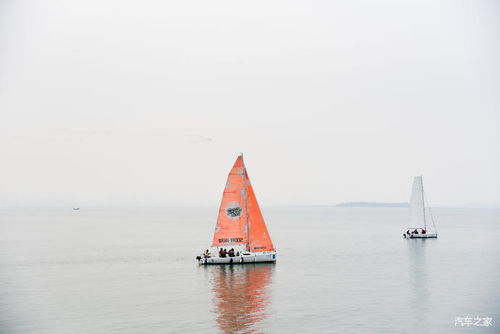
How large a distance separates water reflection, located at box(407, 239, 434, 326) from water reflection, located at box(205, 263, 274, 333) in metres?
15.4

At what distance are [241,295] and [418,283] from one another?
24.9 metres

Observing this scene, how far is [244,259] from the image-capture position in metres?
80.7

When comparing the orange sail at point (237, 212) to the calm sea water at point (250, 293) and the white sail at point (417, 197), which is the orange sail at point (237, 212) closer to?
the calm sea water at point (250, 293)

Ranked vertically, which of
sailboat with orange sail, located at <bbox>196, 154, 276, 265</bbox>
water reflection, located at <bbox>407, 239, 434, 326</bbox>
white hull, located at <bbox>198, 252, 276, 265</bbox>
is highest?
sailboat with orange sail, located at <bbox>196, 154, 276, 265</bbox>

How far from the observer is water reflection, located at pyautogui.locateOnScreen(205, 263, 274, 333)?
48312 millimetres

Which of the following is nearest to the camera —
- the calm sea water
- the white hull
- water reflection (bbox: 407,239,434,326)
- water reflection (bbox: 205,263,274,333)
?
the calm sea water

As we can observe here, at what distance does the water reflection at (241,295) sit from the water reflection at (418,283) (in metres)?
15.4

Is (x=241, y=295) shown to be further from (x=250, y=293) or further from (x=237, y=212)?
(x=237, y=212)

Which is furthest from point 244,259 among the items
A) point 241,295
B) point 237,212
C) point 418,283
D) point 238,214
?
point 418,283

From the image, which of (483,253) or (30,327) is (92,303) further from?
(483,253)

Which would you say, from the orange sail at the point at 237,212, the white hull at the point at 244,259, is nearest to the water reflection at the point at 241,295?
the white hull at the point at 244,259

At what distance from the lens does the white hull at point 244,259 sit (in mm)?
80688

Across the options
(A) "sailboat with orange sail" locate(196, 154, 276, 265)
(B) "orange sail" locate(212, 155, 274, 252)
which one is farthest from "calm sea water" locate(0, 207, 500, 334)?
(B) "orange sail" locate(212, 155, 274, 252)

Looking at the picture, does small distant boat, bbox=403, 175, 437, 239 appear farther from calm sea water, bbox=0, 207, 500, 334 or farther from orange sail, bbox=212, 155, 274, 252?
orange sail, bbox=212, 155, 274, 252
